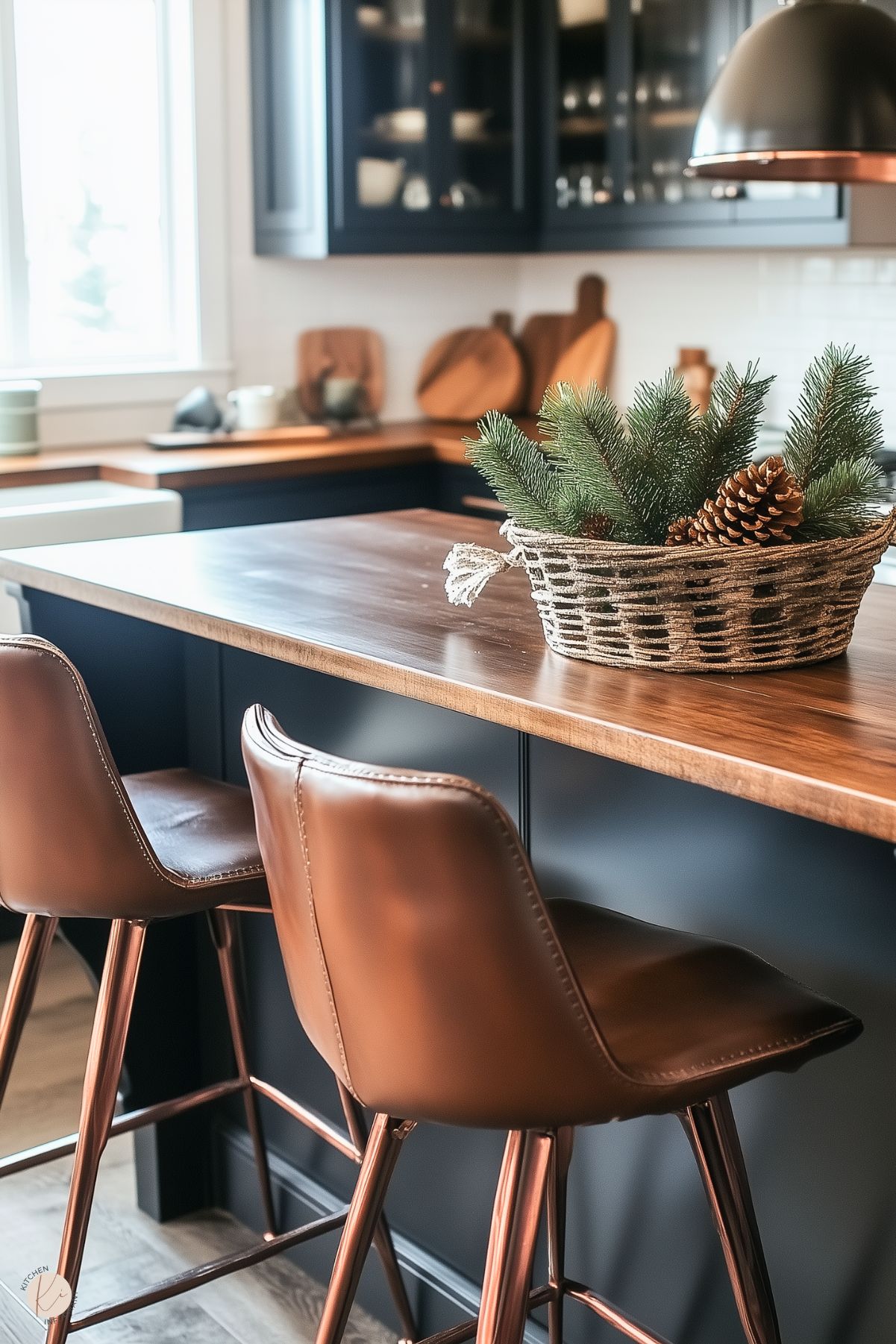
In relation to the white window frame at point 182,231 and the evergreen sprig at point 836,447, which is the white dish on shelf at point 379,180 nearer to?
the white window frame at point 182,231

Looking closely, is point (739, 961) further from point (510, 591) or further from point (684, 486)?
point (510, 591)

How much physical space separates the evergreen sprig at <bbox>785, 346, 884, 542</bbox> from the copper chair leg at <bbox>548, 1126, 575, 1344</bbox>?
0.68 meters

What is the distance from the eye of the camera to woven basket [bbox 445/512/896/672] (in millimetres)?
1453

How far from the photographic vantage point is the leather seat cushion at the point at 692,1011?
1317 millimetres

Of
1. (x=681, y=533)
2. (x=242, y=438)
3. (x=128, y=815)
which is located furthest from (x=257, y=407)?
(x=681, y=533)

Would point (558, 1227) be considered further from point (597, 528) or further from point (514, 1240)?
point (597, 528)

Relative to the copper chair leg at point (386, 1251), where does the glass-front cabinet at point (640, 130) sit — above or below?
above

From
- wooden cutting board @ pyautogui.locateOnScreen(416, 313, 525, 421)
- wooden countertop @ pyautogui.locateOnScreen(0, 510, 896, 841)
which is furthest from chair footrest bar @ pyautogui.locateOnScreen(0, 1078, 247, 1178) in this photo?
wooden cutting board @ pyautogui.locateOnScreen(416, 313, 525, 421)

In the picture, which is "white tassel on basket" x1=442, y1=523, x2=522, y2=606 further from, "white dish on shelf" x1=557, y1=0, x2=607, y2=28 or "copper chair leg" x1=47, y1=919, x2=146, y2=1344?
"white dish on shelf" x1=557, y1=0, x2=607, y2=28

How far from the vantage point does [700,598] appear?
1.47m

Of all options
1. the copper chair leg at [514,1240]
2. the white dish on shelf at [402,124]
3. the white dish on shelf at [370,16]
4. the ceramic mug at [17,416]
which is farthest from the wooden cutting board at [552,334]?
the copper chair leg at [514,1240]

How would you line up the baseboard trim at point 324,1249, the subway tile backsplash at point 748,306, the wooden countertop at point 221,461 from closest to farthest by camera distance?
the baseboard trim at point 324,1249 < the wooden countertop at point 221,461 < the subway tile backsplash at point 748,306

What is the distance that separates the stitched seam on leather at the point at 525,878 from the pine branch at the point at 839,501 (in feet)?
1.68

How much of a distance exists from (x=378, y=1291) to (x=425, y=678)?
1.17m
